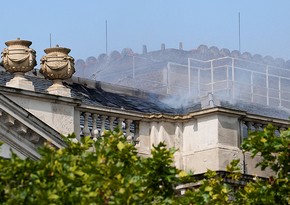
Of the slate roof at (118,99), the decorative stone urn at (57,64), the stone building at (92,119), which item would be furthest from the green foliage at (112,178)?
the slate roof at (118,99)

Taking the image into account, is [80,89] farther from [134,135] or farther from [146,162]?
[146,162]

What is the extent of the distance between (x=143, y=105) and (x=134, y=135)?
23.0ft

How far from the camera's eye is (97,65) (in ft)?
220

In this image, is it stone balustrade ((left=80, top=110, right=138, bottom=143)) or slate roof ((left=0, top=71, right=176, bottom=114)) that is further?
slate roof ((left=0, top=71, right=176, bottom=114))

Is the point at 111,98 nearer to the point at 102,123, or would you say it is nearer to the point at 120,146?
the point at 102,123

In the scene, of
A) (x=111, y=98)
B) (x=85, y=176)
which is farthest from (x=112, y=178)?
(x=111, y=98)

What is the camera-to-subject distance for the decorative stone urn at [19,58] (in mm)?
45625

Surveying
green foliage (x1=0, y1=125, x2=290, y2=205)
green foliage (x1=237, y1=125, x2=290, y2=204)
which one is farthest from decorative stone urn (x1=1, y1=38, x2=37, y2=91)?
green foliage (x1=237, y1=125, x2=290, y2=204)

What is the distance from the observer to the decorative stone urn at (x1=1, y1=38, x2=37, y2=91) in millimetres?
45625

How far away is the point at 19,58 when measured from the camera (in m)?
45.6

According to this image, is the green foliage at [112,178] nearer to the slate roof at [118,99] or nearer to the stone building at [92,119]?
the stone building at [92,119]

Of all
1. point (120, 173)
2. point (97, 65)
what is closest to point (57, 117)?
point (120, 173)

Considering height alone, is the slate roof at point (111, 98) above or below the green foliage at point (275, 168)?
above

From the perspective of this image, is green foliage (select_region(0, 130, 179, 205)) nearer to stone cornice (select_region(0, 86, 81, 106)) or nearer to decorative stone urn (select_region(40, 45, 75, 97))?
stone cornice (select_region(0, 86, 81, 106))
